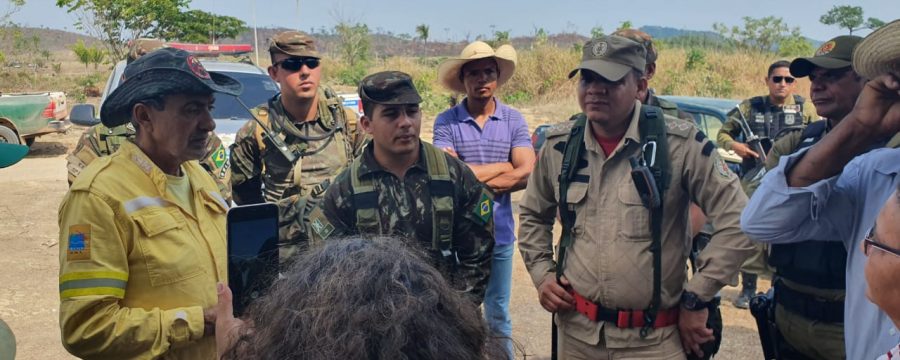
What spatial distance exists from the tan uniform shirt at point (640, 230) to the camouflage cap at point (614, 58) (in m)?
0.21

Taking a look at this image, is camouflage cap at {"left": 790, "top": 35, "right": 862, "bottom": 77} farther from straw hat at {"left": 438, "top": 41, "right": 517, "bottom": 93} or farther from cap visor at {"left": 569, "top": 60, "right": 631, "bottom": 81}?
straw hat at {"left": 438, "top": 41, "right": 517, "bottom": 93}

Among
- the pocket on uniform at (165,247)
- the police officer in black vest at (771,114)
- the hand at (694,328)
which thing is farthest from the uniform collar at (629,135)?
the police officer in black vest at (771,114)

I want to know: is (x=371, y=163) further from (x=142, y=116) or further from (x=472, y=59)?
(x=472, y=59)

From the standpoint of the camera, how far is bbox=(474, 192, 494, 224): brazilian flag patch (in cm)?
282

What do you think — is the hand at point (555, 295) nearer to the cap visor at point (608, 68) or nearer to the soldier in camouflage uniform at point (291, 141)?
A: the cap visor at point (608, 68)

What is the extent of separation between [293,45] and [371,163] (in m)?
1.62

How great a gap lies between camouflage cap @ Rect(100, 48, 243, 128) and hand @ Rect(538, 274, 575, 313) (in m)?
1.63

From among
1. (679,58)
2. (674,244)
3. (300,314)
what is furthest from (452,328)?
(679,58)

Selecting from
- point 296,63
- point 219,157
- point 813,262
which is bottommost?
point 813,262

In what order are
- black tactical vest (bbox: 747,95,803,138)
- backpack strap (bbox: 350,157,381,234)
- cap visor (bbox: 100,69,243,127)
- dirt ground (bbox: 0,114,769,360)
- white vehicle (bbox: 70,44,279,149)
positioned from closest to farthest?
cap visor (bbox: 100,69,243,127) < backpack strap (bbox: 350,157,381,234) < dirt ground (bbox: 0,114,769,360) < white vehicle (bbox: 70,44,279,149) < black tactical vest (bbox: 747,95,803,138)

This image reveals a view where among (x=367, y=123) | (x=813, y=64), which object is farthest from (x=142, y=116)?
(x=813, y=64)

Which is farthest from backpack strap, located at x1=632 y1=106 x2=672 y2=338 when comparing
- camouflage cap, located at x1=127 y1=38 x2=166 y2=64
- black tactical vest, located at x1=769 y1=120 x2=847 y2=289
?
camouflage cap, located at x1=127 y1=38 x2=166 y2=64

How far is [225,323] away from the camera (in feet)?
5.36

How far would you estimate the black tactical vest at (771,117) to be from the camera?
6.65 m
